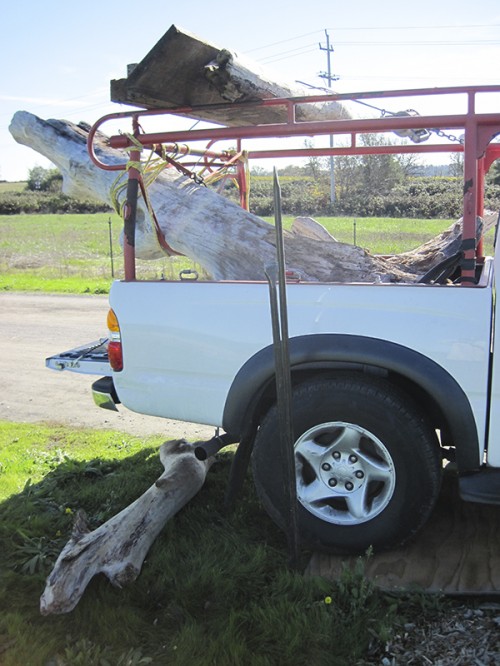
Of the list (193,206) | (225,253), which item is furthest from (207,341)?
(193,206)

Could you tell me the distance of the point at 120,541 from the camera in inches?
128

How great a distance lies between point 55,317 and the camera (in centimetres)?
1126

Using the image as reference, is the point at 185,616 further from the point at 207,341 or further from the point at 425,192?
the point at 425,192

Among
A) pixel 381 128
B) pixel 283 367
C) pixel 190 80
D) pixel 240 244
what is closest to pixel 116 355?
pixel 283 367

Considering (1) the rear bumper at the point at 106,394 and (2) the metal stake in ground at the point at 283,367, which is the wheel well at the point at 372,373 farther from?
(1) the rear bumper at the point at 106,394

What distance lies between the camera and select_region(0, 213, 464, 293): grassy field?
53.0 feet

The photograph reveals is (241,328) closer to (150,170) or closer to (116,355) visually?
(116,355)

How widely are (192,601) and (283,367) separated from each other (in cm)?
118

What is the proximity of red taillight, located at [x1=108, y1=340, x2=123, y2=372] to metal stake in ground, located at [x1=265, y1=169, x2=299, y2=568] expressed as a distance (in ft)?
3.59

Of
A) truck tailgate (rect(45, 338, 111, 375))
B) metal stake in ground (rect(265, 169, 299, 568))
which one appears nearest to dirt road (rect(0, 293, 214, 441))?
truck tailgate (rect(45, 338, 111, 375))

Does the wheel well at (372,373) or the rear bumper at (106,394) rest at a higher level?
the wheel well at (372,373)

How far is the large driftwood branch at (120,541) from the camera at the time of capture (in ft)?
9.57

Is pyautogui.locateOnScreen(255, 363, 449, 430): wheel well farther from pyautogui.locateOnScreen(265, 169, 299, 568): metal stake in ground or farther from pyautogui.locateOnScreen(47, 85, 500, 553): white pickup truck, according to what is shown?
pyautogui.locateOnScreen(265, 169, 299, 568): metal stake in ground

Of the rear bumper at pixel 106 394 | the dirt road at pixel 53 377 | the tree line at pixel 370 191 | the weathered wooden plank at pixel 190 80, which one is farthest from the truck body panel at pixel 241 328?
the tree line at pixel 370 191
